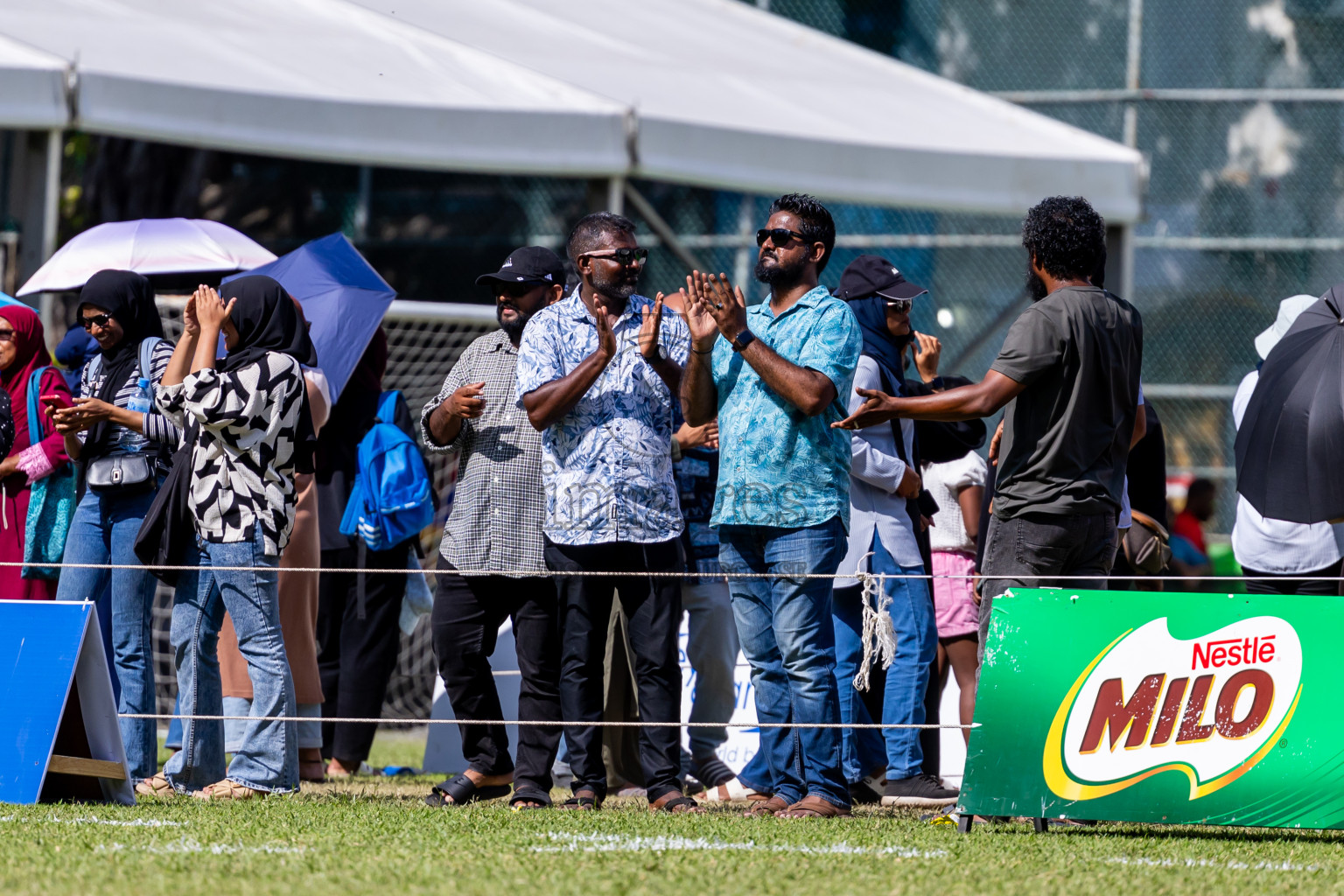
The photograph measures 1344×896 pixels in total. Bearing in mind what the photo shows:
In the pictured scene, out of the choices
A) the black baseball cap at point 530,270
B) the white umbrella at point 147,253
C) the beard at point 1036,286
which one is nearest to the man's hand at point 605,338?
the black baseball cap at point 530,270

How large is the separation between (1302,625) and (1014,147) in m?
6.15

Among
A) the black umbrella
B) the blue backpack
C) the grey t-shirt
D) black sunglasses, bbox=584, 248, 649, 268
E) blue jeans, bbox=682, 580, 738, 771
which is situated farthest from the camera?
the blue backpack

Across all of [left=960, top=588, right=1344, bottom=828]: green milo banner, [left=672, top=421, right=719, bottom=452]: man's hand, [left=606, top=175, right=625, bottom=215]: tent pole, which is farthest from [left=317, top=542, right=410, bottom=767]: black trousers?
[left=960, top=588, right=1344, bottom=828]: green milo banner

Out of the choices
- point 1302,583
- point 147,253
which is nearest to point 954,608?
point 1302,583

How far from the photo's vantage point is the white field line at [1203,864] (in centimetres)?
435

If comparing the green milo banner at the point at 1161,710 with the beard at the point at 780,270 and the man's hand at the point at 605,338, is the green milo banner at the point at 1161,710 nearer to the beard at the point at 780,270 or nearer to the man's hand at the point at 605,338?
Result: the beard at the point at 780,270

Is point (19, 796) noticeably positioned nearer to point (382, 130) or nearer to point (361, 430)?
point (361, 430)

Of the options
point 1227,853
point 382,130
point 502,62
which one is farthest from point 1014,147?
point 1227,853

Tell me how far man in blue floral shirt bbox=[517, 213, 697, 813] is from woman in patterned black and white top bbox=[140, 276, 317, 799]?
0.85 meters

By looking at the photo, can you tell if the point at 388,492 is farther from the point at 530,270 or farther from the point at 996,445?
the point at 996,445

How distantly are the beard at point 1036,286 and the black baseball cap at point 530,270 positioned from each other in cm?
162

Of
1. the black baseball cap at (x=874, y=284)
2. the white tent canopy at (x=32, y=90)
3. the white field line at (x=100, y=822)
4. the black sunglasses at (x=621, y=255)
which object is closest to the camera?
the white field line at (x=100, y=822)

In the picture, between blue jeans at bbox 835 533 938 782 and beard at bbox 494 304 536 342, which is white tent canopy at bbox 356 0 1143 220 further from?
blue jeans at bbox 835 533 938 782

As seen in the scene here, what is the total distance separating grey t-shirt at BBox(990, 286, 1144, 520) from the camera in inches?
201
